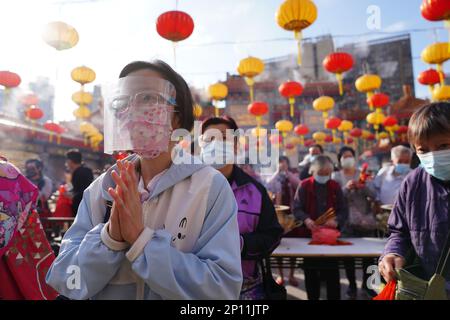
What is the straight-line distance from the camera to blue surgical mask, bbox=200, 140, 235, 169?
1.95 meters

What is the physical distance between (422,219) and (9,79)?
7058 mm

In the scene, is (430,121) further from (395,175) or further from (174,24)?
(174,24)

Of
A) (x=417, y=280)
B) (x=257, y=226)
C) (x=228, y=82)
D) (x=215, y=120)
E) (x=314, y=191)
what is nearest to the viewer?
(x=417, y=280)

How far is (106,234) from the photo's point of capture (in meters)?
0.86

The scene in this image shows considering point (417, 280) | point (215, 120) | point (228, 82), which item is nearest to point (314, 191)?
point (215, 120)

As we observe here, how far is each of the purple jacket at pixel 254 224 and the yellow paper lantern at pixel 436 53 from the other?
6271 millimetres

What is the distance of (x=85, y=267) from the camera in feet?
2.81

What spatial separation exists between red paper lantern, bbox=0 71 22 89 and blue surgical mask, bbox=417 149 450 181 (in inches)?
274

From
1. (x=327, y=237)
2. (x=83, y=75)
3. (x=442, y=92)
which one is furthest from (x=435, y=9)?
(x=83, y=75)

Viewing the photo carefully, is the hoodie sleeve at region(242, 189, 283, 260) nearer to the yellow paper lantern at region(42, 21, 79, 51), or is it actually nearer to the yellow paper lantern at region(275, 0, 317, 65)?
the yellow paper lantern at region(275, 0, 317, 65)

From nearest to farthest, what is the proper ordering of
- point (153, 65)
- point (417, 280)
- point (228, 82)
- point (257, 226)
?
point (153, 65)
point (417, 280)
point (257, 226)
point (228, 82)

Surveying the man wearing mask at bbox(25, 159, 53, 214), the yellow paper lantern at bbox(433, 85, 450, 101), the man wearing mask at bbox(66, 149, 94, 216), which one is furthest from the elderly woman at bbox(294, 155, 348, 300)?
the yellow paper lantern at bbox(433, 85, 450, 101)
